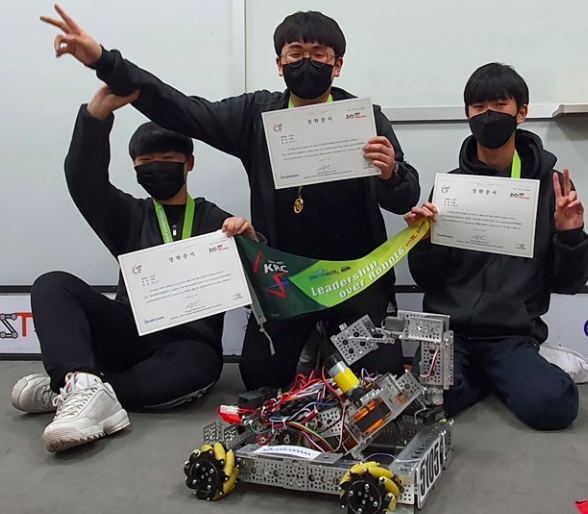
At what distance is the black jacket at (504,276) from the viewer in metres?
1.75

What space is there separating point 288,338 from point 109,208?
67cm

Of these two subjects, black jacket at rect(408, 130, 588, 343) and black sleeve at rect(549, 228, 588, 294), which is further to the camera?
black jacket at rect(408, 130, 588, 343)

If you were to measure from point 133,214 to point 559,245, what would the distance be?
1.26 meters

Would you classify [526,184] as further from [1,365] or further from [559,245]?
[1,365]

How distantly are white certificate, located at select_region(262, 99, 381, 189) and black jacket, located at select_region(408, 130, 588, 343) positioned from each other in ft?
1.17

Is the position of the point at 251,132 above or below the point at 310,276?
above

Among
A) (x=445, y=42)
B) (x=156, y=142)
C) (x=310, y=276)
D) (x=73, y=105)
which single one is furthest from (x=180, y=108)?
(x=445, y=42)

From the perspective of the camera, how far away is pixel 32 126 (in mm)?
2299

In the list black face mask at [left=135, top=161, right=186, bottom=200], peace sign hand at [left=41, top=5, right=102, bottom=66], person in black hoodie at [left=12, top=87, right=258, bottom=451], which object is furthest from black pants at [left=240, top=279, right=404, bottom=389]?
peace sign hand at [left=41, top=5, right=102, bottom=66]

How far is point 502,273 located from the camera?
1789 mm

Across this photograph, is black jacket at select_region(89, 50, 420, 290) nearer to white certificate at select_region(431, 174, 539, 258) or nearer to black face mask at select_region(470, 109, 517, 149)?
white certificate at select_region(431, 174, 539, 258)

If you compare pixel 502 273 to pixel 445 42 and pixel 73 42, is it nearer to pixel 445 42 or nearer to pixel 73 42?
pixel 445 42

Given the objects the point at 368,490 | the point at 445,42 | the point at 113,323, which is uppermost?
the point at 445,42

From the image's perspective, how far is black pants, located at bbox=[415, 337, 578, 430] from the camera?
5.00ft
